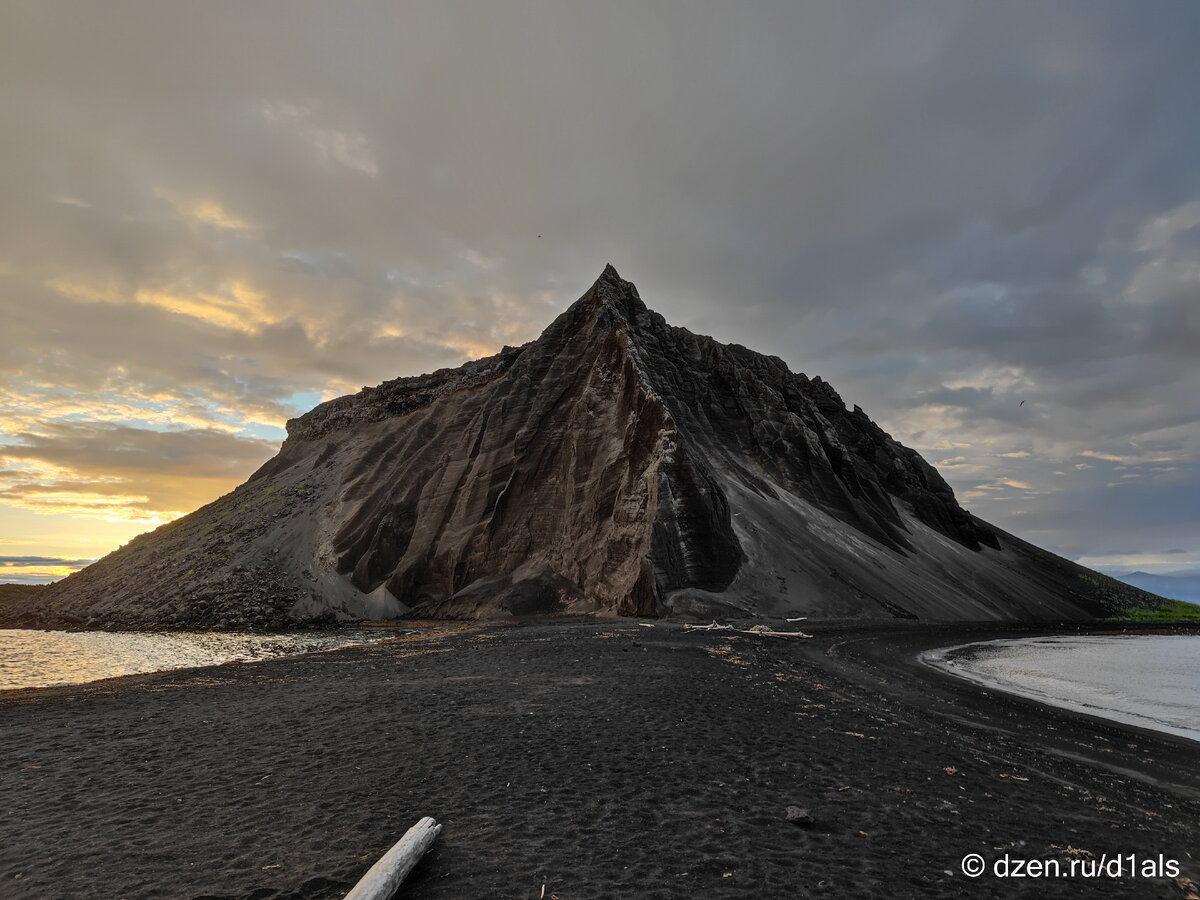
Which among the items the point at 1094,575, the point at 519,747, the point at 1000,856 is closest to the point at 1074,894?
the point at 1000,856

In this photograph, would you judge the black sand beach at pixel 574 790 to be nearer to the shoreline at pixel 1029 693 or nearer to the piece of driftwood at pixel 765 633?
the shoreline at pixel 1029 693

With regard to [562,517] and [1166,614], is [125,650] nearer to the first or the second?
[562,517]

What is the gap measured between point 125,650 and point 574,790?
30.6 metres

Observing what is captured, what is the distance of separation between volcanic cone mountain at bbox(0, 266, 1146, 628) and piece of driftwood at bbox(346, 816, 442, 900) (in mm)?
32948

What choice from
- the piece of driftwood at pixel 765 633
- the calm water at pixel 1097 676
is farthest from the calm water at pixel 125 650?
the calm water at pixel 1097 676

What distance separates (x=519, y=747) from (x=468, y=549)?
41901mm

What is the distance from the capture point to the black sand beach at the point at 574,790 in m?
5.84

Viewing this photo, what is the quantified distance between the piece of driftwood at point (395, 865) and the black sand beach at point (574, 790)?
0.60 ft

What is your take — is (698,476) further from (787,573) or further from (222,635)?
(222,635)

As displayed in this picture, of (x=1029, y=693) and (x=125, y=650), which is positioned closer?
(x=1029, y=693)

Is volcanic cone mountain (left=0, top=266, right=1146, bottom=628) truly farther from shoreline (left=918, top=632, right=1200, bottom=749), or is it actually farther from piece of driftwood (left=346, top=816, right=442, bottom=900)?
piece of driftwood (left=346, top=816, right=442, bottom=900)

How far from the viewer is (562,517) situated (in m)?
49.4

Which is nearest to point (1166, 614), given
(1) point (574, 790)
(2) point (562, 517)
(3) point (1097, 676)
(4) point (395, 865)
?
(3) point (1097, 676)

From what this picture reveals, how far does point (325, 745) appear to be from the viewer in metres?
9.84
